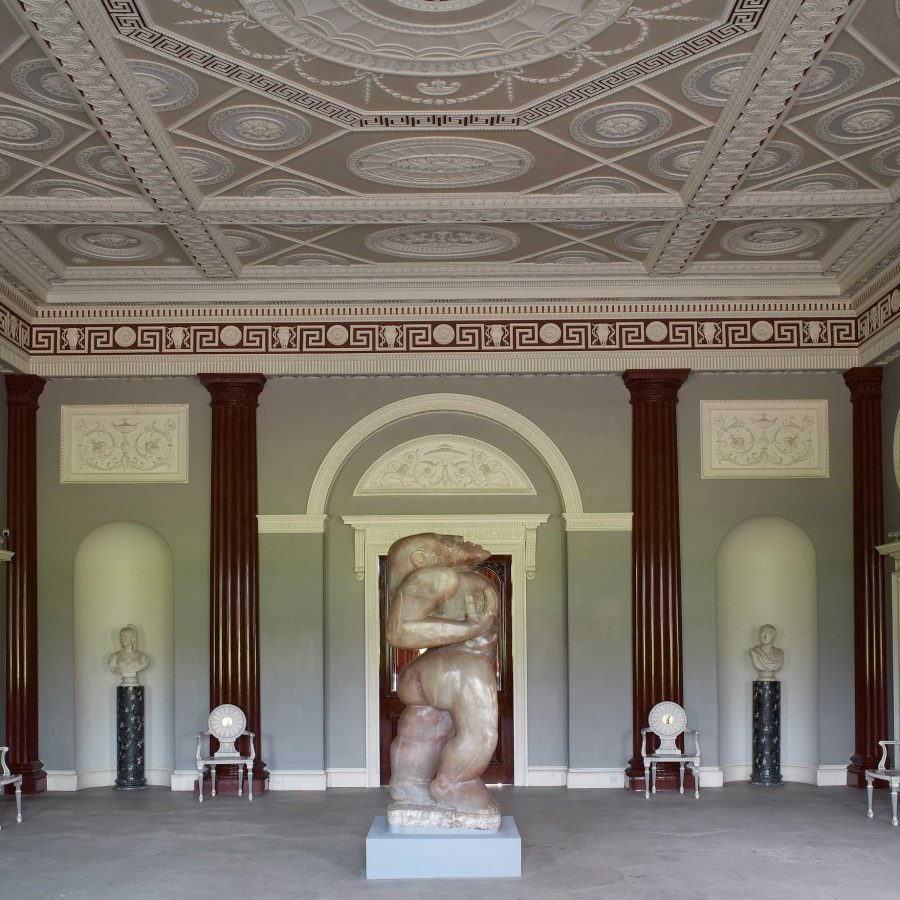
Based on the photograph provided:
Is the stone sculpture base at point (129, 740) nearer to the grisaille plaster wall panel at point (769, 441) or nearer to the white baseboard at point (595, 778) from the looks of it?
the white baseboard at point (595, 778)

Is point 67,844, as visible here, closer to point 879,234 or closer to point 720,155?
point 720,155

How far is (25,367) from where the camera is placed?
12.4m

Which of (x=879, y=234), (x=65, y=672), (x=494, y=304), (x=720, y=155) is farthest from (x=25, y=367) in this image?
(x=879, y=234)

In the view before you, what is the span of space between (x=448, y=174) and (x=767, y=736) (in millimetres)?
6786

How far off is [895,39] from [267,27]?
370 centimetres

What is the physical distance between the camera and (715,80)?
7.79m

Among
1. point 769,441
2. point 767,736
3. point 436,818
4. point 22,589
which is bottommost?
point 767,736

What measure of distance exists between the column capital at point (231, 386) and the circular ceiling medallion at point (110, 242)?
1.51 m

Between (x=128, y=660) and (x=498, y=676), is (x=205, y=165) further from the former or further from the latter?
(x=498, y=676)

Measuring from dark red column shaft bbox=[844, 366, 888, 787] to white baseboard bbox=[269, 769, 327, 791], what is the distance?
540 centimetres

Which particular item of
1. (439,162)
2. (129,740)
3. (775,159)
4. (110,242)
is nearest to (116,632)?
(129,740)

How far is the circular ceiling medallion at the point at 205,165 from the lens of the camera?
29.5 feet

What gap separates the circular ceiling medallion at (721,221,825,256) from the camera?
427 inches

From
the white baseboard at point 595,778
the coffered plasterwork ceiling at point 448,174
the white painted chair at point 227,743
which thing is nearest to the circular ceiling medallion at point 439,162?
the coffered plasterwork ceiling at point 448,174
